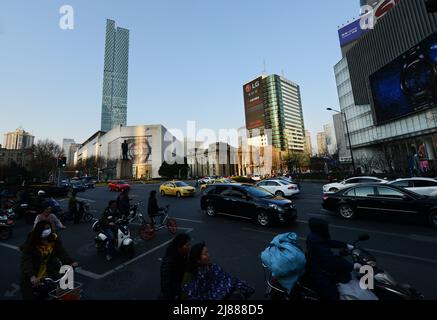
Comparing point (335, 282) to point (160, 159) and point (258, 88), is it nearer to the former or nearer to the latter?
point (160, 159)

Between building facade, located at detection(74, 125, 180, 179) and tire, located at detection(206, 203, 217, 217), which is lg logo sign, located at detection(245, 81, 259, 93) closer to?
building facade, located at detection(74, 125, 180, 179)

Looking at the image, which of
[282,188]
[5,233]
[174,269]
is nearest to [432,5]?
[174,269]

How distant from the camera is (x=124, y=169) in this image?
328 ft

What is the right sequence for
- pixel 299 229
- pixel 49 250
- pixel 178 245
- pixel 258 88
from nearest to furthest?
pixel 178 245, pixel 49 250, pixel 299 229, pixel 258 88

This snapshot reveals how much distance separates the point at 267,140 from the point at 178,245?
13498 cm

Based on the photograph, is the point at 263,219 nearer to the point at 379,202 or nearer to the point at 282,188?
the point at 379,202

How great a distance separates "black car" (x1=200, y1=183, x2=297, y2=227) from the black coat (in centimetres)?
608

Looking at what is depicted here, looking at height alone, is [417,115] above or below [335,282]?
above

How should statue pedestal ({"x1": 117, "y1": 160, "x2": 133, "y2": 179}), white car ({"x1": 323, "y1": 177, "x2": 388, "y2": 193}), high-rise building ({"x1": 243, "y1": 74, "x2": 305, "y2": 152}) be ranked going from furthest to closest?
1. high-rise building ({"x1": 243, "y1": 74, "x2": 305, "y2": 152})
2. statue pedestal ({"x1": 117, "y1": 160, "x2": 133, "y2": 179})
3. white car ({"x1": 323, "y1": 177, "x2": 388, "y2": 193})

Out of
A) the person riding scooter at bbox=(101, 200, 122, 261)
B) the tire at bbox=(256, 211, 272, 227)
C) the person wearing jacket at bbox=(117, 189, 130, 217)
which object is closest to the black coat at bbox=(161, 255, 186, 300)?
the person riding scooter at bbox=(101, 200, 122, 261)

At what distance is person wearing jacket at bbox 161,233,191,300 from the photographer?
281 centimetres

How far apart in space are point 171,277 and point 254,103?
155 m

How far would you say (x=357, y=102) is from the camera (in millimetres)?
52406
